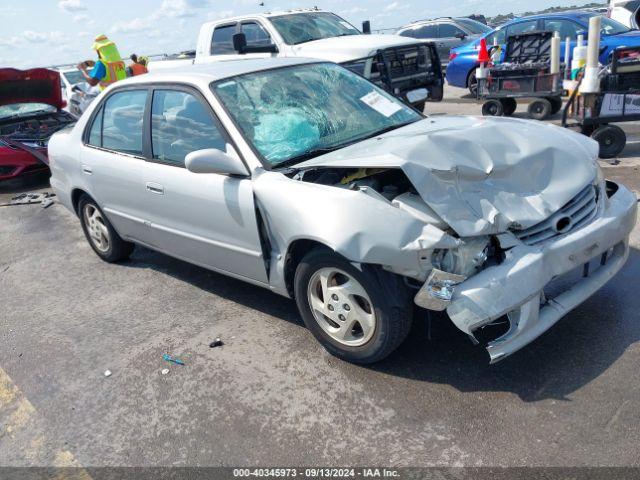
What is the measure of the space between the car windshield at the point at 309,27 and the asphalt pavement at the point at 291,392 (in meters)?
6.55

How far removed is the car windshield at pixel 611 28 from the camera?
10.7 meters

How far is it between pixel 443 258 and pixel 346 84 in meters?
2.05

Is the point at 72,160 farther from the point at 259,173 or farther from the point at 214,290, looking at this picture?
the point at 259,173

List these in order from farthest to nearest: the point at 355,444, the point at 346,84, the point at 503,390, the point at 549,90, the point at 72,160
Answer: the point at 549,90
the point at 72,160
the point at 346,84
the point at 503,390
the point at 355,444

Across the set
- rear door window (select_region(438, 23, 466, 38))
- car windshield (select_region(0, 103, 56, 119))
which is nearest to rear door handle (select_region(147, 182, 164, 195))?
car windshield (select_region(0, 103, 56, 119))

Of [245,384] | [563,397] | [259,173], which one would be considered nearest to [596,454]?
[563,397]

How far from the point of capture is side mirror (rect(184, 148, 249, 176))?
11.3 ft

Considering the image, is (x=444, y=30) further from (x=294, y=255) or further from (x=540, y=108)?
(x=294, y=255)

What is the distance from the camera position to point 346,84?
173 inches

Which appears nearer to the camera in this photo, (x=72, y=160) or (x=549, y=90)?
(x=72, y=160)

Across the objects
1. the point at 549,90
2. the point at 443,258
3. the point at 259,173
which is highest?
the point at 259,173

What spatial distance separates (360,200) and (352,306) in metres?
0.61

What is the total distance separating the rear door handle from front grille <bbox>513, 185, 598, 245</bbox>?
2.47m

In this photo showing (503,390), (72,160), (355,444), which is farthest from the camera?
(72,160)
